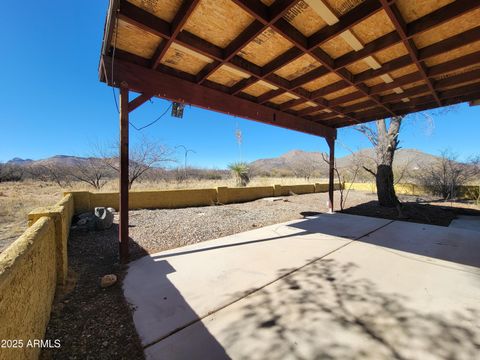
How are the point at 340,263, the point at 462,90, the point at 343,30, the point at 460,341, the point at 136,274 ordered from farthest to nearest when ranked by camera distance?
the point at 462,90 < the point at 340,263 < the point at 136,274 < the point at 343,30 < the point at 460,341

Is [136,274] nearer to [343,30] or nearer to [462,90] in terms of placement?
[343,30]

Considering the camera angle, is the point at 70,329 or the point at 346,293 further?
the point at 346,293

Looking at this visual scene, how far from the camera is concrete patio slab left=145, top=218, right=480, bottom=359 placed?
149 cm

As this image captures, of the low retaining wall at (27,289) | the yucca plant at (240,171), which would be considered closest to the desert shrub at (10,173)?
the yucca plant at (240,171)

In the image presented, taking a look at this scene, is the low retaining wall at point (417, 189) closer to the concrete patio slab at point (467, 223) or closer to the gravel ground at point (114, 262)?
the concrete patio slab at point (467, 223)

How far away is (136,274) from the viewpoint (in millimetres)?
2689

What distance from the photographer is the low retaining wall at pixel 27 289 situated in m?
1.03

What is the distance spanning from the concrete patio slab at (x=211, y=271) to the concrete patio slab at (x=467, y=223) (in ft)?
7.98

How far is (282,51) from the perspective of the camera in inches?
121

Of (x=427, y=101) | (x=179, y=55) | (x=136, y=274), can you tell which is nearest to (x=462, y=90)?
(x=427, y=101)

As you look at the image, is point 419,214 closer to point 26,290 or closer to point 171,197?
point 171,197

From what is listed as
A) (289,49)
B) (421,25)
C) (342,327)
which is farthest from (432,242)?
(289,49)

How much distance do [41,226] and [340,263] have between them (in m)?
3.39

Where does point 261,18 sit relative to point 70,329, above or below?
above
